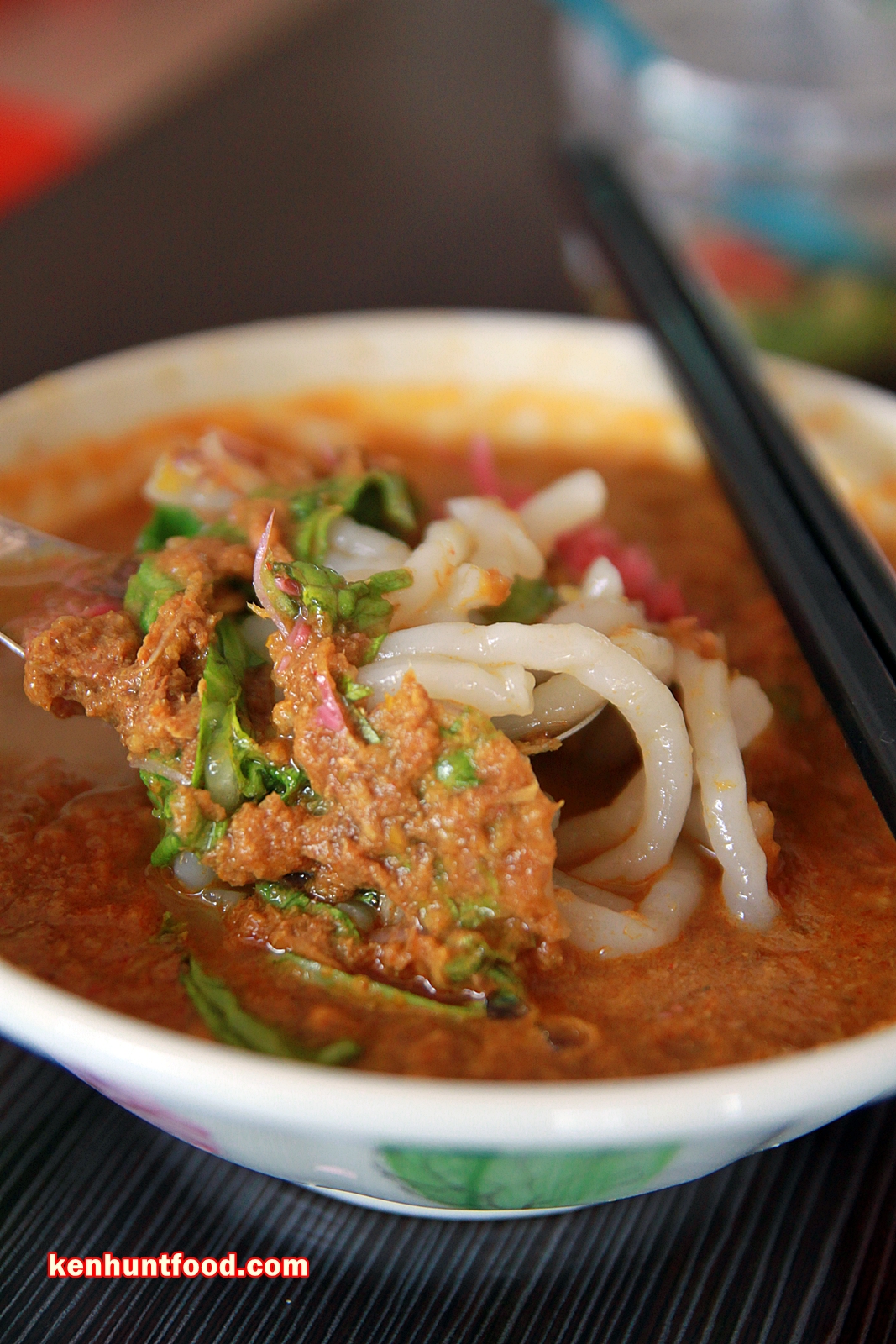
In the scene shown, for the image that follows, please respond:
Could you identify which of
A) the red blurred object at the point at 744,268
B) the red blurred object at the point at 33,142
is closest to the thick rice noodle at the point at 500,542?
the red blurred object at the point at 744,268

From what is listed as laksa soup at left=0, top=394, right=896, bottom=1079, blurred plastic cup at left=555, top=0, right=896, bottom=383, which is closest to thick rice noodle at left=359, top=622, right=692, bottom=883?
laksa soup at left=0, top=394, right=896, bottom=1079

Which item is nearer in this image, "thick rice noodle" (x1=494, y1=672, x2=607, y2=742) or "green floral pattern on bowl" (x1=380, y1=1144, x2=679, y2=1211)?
"green floral pattern on bowl" (x1=380, y1=1144, x2=679, y2=1211)

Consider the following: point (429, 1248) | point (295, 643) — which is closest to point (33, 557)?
point (295, 643)

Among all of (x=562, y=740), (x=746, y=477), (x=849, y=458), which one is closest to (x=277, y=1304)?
(x=562, y=740)

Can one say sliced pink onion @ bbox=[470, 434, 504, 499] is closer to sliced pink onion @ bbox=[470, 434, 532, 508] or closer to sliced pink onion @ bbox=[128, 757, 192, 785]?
sliced pink onion @ bbox=[470, 434, 532, 508]

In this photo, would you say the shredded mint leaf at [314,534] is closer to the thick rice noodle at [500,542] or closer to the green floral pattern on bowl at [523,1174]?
the thick rice noodle at [500,542]

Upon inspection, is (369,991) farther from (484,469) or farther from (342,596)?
(484,469)
